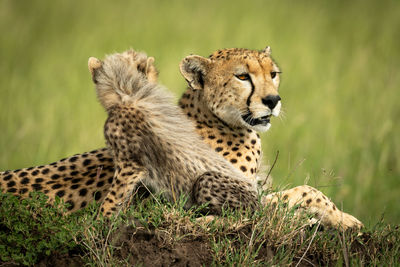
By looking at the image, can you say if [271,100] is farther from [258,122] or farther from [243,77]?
[243,77]

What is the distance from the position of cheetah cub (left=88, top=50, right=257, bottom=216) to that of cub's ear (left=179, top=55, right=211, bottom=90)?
35 centimetres

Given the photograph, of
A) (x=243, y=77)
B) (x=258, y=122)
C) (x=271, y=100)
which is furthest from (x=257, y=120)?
A: (x=243, y=77)

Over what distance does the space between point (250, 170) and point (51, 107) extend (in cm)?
402

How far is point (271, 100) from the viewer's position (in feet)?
13.1

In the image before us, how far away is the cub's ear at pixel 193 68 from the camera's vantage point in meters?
4.32

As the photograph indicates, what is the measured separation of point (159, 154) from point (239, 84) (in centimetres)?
82

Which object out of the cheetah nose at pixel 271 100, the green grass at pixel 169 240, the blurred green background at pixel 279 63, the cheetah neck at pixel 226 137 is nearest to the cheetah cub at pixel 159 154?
the green grass at pixel 169 240

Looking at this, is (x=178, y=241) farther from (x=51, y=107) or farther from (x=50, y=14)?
(x=50, y=14)

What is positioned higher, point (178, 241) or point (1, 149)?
point (178, 241)

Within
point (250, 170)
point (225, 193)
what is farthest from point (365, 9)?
point (225, 193)

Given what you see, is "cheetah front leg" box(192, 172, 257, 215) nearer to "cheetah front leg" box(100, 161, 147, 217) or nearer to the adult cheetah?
the adult cheetah

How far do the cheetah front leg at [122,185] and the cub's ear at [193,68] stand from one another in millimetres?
911

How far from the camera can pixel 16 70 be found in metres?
8.40

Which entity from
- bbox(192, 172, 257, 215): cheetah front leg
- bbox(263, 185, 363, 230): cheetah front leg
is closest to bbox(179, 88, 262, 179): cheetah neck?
bbox(263, 185, 363, 230): cheetah front leg
